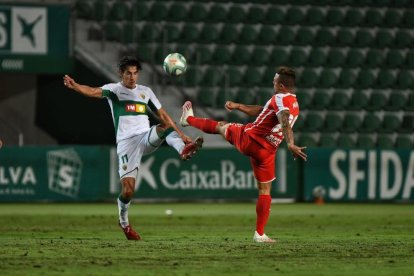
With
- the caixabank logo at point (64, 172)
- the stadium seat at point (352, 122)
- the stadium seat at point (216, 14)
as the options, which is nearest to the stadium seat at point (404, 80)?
the stadium seat at point (352, 122)

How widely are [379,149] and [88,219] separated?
844 centimetres

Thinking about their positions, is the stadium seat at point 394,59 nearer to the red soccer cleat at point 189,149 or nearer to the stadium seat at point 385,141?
the stadium seat at point 385,141

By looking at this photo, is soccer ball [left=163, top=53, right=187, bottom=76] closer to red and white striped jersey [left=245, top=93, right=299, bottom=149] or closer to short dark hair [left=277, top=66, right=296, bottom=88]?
red and white striped jersey [left=245, top=93, right=299, bottom=149]

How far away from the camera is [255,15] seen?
27.2 metres

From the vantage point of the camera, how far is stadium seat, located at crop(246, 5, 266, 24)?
27.2m

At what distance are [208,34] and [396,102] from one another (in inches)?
224

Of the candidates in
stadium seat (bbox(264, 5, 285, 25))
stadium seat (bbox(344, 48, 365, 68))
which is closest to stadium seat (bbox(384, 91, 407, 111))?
stadium seat (bbox(344, 48, 365, 68))

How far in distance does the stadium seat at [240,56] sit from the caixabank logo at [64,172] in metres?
6.47

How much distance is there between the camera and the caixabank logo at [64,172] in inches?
862

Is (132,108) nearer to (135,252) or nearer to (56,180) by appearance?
(135,252)

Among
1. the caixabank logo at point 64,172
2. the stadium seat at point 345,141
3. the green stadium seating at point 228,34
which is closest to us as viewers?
the caixabank logo at point 64,172

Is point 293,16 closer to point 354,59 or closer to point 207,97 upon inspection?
point 354,59

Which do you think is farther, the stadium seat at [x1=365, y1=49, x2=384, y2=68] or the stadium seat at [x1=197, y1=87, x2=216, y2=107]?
the stadium seat at [x1=365, y1=49, x2=384, y2=68]

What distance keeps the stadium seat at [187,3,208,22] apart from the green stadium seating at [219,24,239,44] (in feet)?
2.11
